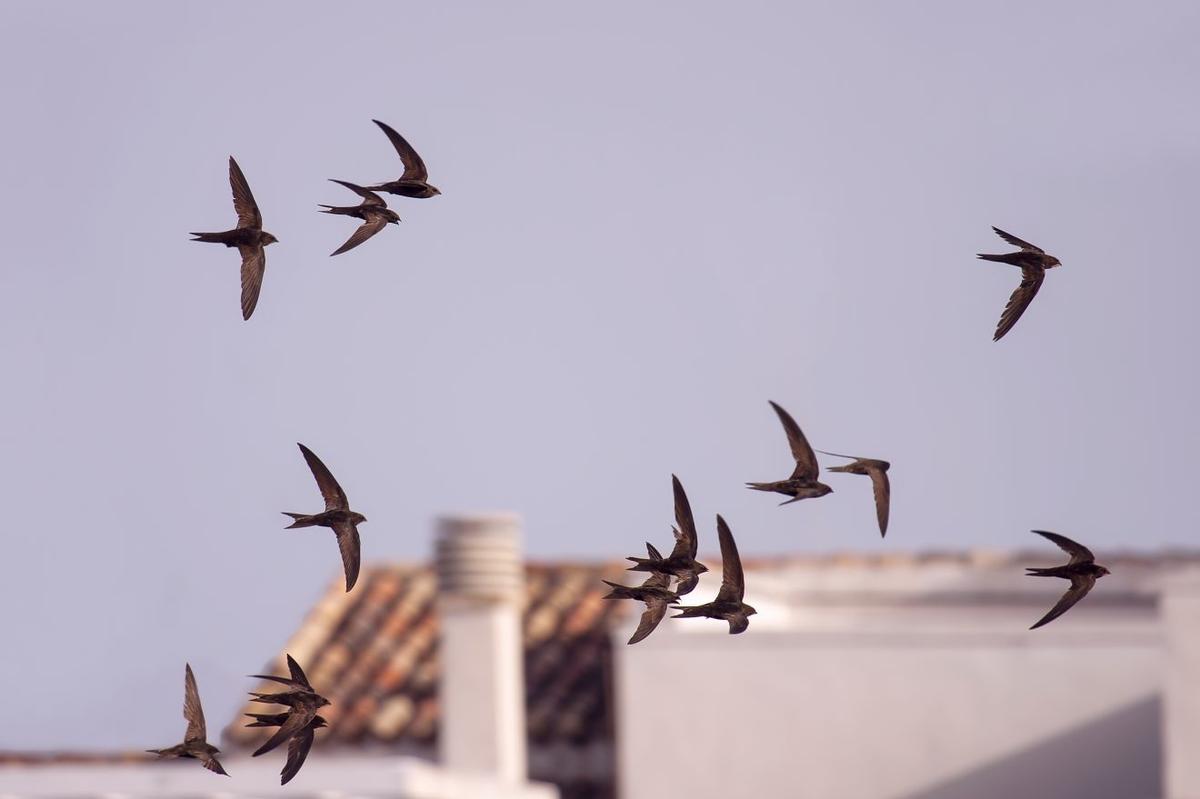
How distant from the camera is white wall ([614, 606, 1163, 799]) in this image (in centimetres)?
3111

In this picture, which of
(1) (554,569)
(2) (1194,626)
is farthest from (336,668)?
(2) (1194,626)

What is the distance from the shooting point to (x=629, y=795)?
105ft

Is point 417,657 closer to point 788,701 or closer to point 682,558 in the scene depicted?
point 788,701

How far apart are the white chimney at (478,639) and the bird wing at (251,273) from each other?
1361 cm

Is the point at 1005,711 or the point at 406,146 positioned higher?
the point at 406,146

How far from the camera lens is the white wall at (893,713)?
31109mm

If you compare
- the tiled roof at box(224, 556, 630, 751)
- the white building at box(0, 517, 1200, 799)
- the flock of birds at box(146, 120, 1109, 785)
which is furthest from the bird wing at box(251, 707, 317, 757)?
the tiled roof at box(224, 556, 630, 751)

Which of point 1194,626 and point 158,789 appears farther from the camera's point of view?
point 1194,626

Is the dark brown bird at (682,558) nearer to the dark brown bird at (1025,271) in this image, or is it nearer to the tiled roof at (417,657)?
the dark brown bird at (1025,271)

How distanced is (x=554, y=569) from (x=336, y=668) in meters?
3.49

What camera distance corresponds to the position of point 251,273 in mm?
17047

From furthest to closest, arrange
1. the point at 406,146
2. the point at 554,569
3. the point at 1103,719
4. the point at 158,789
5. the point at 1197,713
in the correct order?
1. the point at 554,569
2. the point at 1103,719
3. the point at 1197,713
4. the point at 158,789
5. the point at 406,146

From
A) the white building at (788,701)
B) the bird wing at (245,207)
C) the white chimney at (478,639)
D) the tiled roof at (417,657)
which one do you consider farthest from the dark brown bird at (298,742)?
the tiled roof at (417,657)

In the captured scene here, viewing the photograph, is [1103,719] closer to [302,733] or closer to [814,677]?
[814,677]
